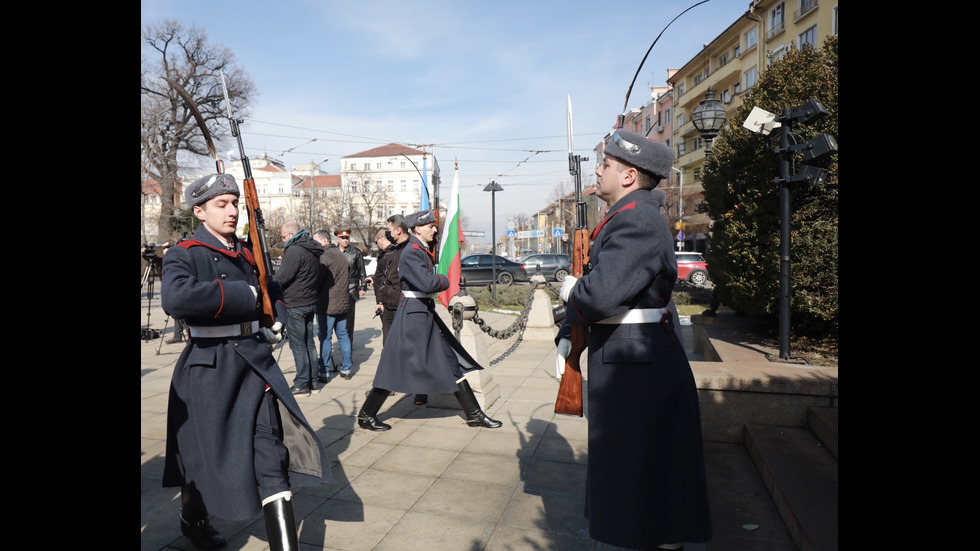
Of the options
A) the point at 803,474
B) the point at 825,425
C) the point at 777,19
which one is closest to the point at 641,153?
the point at 803,474

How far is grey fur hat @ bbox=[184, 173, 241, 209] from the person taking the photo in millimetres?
3141

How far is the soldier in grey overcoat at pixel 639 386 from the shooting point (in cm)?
258

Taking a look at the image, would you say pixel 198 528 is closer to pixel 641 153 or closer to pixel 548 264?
pixel 641 153

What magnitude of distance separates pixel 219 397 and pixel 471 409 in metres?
2.98

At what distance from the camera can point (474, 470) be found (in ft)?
15.0

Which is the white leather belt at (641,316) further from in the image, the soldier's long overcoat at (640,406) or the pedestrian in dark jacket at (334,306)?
the pedestrian in dark jacket at (334,306)

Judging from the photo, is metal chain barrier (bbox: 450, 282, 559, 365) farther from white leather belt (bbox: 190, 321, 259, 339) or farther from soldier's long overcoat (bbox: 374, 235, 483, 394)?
white leather belt (bbox: 190, 321, 259, 339)

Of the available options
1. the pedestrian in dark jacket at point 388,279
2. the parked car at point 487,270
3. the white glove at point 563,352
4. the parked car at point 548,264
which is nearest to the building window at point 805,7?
the parked car at point 548,264

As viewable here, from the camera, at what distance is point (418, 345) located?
5.30 meters

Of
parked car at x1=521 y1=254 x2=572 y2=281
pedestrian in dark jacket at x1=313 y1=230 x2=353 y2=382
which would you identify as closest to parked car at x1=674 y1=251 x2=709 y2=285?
parked car at x1=521 y1=254 x2=572 y2=281
